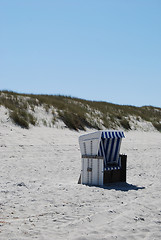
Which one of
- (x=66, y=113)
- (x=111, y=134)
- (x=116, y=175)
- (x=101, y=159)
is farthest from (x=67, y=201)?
(x=66, y=113)

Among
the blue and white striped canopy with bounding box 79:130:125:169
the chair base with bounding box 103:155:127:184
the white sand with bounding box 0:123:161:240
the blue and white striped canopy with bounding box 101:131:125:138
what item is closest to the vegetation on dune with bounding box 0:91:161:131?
the white sand with bounding box 0:123:161:240

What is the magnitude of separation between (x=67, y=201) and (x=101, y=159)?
219 centimetres

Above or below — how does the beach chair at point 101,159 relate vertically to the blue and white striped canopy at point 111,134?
below

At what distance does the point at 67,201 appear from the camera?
6.73 m

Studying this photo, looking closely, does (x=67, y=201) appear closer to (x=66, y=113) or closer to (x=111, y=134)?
(x=111, y=134)

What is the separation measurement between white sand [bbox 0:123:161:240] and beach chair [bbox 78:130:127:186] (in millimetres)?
355

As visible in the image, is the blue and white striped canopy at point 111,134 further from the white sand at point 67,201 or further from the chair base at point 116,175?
the white sand at point 67,201

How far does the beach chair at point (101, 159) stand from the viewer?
8.78m

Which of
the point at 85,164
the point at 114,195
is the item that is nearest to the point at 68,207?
the point at 114,195

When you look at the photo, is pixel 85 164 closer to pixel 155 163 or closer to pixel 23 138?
pixel 155 163

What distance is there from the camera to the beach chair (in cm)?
878

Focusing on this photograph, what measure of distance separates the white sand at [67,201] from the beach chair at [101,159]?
36cm

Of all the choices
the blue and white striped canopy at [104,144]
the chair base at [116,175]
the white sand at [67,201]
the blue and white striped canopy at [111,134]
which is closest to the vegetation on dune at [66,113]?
the white sand at [67,201]

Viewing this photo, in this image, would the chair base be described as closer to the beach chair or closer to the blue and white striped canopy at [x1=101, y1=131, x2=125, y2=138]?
the beach chair
